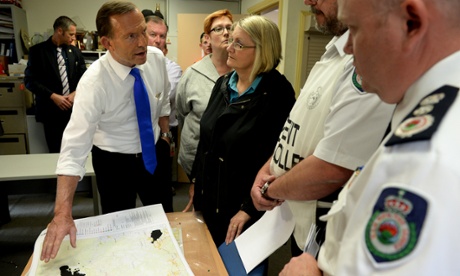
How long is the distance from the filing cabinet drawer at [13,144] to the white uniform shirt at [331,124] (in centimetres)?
390

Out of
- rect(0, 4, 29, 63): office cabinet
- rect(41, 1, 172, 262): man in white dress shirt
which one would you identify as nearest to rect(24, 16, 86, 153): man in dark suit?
rect(0, 4, 29, 63): office cabinet

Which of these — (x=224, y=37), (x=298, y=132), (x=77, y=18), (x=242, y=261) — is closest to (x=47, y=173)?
(x=224, y=37)

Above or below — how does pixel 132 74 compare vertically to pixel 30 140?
above

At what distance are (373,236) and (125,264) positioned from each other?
2.50 ft

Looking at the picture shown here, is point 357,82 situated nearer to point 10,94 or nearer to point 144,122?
point 144,122

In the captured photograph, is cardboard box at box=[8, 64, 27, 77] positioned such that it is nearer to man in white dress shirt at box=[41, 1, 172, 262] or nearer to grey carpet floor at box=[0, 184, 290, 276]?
grey carpet floor at box=[0, 184, 290, 276]

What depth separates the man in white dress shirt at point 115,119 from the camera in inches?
48.1

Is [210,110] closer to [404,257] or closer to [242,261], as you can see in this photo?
[242,261]

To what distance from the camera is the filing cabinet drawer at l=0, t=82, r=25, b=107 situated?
3.81 metres

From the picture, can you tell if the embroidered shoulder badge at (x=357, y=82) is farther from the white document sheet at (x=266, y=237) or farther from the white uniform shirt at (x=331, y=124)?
the white document sheet at (x=266, y=237)

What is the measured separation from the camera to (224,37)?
2.03m

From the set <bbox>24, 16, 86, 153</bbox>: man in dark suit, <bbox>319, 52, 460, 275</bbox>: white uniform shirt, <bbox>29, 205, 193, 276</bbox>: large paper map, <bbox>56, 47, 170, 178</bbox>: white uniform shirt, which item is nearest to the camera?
<bbox>319, 52, 460, 275</bbox>: white uniform shirt

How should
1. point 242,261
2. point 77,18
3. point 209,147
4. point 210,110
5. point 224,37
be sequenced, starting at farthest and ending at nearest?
point 77,18 → point 224,37 → point 210,110 → point 209,147 → point 242,261

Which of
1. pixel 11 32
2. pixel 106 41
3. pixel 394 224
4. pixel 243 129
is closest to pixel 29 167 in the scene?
pixel 106 41
